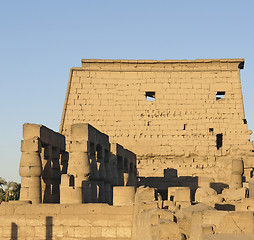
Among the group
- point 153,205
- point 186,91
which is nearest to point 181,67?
point 186,91

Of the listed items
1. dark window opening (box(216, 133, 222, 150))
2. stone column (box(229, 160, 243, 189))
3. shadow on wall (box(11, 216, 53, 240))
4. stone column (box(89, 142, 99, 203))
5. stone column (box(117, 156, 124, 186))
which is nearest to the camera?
shadow on wall (box(11, 216, 53, 240))

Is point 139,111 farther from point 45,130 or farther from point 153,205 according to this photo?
point 153,205

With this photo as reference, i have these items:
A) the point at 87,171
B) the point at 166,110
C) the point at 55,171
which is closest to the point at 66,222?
the point at 87,171

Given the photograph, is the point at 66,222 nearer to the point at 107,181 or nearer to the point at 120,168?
the point at 107,181

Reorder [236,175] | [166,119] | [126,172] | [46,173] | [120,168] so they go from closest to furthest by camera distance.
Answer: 1. [46,173]
2. [236,175]
3. [120,168]
4. [126,172]
5. [166,119]

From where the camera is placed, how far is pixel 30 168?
17906 millimetres

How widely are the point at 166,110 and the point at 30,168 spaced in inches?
573

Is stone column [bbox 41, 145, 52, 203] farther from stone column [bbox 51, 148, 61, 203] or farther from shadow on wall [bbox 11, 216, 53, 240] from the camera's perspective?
shadow on wall [bbox 11, 216, 53, 240]

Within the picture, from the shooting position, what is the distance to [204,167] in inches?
1180

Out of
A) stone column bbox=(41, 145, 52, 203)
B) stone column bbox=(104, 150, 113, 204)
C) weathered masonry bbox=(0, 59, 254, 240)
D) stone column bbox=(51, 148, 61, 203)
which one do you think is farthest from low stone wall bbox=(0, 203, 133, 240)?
weathered masonry bbox=(0, 59, 254, 240)

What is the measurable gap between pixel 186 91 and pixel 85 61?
242 inches

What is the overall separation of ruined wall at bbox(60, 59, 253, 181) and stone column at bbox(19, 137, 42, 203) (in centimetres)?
1236

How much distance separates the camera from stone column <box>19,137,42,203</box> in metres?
17.9

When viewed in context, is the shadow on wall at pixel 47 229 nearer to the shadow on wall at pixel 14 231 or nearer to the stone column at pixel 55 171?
the shadow on wall at pixel 14 231
